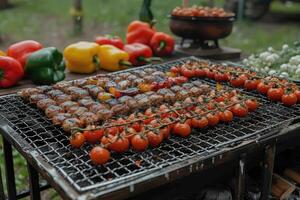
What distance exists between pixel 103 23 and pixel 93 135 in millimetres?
10599

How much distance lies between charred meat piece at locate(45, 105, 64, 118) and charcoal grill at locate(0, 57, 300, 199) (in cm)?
6

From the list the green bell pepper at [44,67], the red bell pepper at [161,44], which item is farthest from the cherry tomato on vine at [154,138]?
the red bell pepper at [161,44]

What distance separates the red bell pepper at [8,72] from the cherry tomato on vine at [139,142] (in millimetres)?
1900

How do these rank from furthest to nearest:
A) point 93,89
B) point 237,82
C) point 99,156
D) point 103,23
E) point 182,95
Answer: point 103,23 < point 237,82 < point 93,89 < point 182,95 < point 99,156

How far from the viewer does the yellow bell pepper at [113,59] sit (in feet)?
13.9

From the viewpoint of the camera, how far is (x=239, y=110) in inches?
107

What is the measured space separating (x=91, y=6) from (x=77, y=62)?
11.7 m

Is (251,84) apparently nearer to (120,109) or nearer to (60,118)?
(120,109)

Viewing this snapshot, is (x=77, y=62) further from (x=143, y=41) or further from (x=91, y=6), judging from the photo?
(x=91, y=6)

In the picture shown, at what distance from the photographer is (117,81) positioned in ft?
11.1

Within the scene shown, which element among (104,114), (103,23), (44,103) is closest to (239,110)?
(104,114)

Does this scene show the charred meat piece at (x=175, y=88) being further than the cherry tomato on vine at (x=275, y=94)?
Yes

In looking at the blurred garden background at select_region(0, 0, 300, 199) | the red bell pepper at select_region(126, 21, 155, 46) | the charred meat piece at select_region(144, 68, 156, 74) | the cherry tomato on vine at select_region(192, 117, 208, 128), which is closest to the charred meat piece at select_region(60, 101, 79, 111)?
the cherry tomato on vine at select_region(192, 117, 208, 128)

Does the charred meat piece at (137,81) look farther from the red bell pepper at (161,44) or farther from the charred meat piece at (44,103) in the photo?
the red bell pepper at (161,44)
